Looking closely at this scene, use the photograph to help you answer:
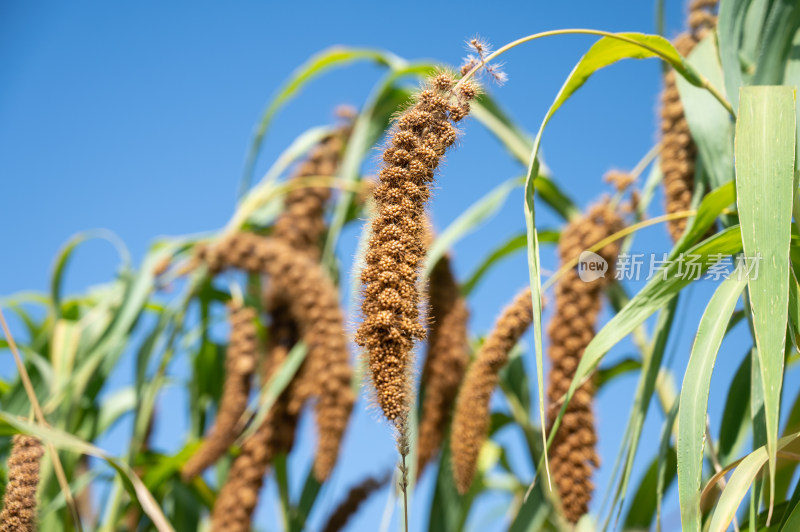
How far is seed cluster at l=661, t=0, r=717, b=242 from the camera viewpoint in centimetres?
148

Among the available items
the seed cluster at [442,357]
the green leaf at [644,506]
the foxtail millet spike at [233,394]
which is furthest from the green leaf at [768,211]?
the foxtail millet spike at [233,394]

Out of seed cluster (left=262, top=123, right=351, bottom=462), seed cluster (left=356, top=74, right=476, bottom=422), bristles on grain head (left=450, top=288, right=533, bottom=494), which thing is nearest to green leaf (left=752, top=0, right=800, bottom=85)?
bristles on grain head (left=450, top=288, right=533, bottom=494)

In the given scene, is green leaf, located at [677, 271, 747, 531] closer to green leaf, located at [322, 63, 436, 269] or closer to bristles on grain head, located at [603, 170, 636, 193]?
bristles on grain head, located at [603, 170, 636, 193]

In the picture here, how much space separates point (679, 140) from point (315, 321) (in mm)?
882

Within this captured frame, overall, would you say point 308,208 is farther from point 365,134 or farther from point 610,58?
point 610,58

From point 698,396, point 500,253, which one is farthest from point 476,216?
point 698,396

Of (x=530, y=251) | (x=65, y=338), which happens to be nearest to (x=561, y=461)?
(x=530, y=251)

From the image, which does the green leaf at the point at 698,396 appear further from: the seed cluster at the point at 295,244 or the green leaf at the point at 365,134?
the green leaf at the point at 365,134

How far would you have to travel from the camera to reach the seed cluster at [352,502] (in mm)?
1730

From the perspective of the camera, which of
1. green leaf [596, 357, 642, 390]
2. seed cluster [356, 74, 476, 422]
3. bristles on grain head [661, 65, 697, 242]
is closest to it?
seed cluster [356, 74, 476, 422]

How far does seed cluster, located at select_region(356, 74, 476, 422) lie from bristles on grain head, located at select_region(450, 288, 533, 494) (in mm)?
659

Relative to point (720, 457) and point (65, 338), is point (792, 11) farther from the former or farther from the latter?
point (65, 338)

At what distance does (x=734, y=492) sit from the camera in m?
0.87

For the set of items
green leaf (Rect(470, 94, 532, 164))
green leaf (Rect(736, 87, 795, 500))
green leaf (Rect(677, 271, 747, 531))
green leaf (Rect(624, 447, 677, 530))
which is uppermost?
green leaf (Rect(470, 94, 532, 164))
